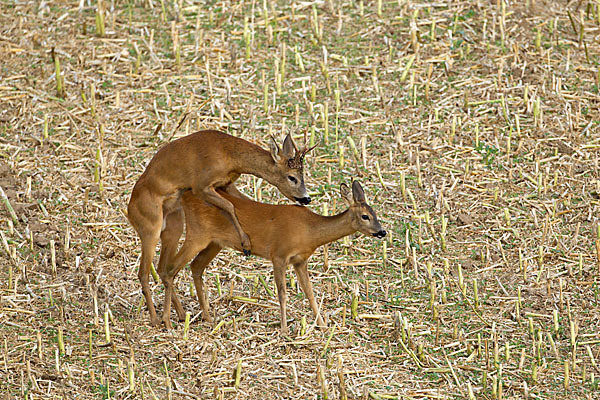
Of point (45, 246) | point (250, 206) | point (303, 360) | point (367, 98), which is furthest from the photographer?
point (367, 98)

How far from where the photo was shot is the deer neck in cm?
1120

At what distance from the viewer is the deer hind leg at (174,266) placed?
11180 mm

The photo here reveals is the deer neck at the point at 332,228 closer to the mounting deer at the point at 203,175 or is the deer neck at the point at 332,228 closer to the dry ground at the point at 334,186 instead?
the mounting deer at the point at 203,175

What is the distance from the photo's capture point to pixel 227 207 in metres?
11.0

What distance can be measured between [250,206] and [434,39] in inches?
212

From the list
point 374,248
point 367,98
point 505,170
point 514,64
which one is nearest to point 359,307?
point 374,248

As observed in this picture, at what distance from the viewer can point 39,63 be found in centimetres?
1531

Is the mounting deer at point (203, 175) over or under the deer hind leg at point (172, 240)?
over

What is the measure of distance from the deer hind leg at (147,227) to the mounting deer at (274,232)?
0.69 ft

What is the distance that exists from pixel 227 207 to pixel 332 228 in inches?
40.4

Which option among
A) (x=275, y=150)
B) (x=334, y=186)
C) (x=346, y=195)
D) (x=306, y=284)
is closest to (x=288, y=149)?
(x=275, y=150)

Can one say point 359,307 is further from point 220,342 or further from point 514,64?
point 514,64

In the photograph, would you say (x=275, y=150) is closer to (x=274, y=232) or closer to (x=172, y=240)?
(x=274, y=232)

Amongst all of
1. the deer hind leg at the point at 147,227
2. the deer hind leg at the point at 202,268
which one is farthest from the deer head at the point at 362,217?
the deer hind leg at the point at 147,227
